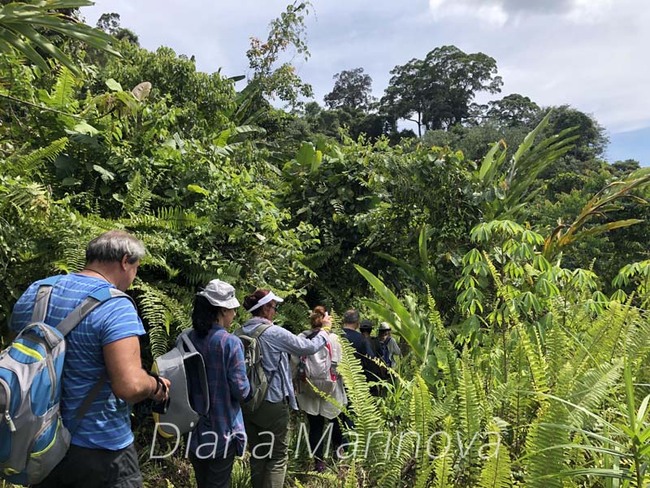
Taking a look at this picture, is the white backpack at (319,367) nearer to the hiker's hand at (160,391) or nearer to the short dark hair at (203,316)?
the short dark hair at (203,316)

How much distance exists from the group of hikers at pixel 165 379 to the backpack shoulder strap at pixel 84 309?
0.7 inches

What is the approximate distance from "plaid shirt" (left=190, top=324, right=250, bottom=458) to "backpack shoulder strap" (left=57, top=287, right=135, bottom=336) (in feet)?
3.02

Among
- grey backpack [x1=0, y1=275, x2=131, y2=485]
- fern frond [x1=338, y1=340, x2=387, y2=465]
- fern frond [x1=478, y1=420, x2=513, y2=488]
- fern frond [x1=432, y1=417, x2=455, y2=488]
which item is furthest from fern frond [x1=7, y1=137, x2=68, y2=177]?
fern frond [x1=478, y1=420, x2=513, y2=488]

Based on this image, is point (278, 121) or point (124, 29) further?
point (124, 29)

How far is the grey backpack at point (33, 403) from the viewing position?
1.66m

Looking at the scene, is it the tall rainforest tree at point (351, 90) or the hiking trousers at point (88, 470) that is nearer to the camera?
the hiking trousers at point (88, 470)

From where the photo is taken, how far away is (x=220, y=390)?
2.76 metres

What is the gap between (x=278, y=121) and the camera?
424 inches

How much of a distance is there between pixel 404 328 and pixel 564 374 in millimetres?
1153

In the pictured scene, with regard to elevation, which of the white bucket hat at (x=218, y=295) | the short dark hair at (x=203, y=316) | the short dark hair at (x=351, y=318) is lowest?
the short dark hair at (x=351, y=318)

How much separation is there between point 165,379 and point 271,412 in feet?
3.95

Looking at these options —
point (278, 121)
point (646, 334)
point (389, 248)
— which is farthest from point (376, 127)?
point (646, 334)

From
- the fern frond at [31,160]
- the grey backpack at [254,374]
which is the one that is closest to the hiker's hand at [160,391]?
the grey backpack at [254,374]

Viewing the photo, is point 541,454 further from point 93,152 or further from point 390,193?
point 390,193
